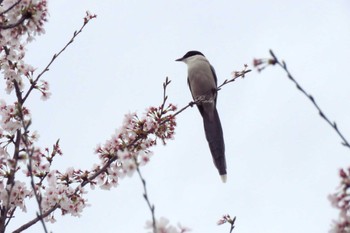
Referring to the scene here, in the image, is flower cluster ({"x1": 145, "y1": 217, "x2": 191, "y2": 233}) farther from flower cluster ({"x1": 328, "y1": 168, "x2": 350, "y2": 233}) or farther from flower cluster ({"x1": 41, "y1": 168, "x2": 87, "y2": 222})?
flower cluster ({"x1": 41, "y1": 168, "x2": 87, "y2": 222})

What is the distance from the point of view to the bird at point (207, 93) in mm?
5469

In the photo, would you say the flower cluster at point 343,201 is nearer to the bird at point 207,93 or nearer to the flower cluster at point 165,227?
the flower cluster at point 165,227

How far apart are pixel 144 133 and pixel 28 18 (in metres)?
1.17

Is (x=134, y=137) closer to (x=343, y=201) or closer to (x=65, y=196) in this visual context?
(x=65, y=196)

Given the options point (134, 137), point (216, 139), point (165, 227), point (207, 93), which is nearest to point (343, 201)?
point (165, 227)

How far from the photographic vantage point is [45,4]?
10.0ft

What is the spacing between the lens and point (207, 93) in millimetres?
6254

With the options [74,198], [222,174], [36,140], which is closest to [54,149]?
[36,140]

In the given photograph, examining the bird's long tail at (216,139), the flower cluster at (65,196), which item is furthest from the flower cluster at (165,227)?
the bird's long tail at (216,139)

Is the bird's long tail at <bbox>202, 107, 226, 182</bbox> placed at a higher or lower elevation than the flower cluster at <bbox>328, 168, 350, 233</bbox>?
higher

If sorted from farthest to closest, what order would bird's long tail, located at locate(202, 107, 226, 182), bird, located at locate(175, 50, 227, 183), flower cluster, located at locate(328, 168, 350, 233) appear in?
bird, located at locate(175, 50, 227, 183) < bird's long tail, located at locate(202, 107, 226, 182) < flower cluster, located at locate(328, 168, 350, 233)

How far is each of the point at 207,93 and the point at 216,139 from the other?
0.99 m

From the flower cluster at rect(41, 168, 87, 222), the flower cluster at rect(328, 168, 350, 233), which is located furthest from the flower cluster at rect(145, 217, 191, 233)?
the flower cluster at rect(41, 168, 87, 222)

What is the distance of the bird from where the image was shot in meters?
5.47
